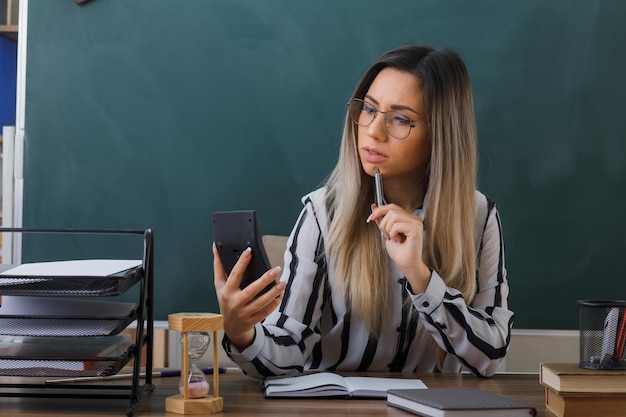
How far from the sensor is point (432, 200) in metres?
1.67

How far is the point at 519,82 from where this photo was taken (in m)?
2.57

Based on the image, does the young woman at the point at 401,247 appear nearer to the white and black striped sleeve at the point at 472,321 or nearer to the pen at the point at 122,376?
the white and black striped sleeve at the point at 472,321

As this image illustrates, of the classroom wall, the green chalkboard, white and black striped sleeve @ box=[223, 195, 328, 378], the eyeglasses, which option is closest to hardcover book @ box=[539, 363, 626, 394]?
white and black striped sleeve @ box=[223, 195, 328, 378]

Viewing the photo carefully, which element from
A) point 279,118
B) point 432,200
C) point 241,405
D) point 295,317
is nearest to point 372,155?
point 432,200

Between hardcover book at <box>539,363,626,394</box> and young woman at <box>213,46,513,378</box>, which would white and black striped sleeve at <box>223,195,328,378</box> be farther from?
hardcover book at <box>539,363,626,394</box>

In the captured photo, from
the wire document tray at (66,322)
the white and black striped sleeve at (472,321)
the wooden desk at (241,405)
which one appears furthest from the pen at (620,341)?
the wire document tray at (66,322)

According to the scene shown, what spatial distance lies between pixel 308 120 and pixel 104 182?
0.71 meters

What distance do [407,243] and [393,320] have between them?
1.08 ft

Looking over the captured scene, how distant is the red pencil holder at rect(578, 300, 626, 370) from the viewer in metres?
1.11

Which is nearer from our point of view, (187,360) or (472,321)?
(187,360)

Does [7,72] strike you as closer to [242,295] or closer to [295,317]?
[295,317]

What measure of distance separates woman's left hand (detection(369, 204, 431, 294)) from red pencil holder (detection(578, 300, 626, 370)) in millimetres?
387

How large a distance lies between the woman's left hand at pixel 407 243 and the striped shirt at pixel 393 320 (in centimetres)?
3

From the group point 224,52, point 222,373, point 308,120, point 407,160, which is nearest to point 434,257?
point 407,160
